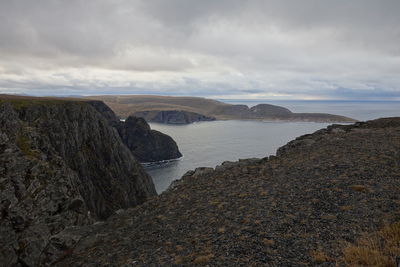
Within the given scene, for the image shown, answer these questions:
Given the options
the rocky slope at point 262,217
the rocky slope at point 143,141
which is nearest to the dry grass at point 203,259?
the rocky slope at point 262,217

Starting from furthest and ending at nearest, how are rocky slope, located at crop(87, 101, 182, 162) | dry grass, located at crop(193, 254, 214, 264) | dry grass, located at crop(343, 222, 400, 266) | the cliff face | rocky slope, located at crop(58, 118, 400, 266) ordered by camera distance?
the cliff face < rocky slope, located at crop(87, 101, 182, 162) < rocky slope, located at crop(58, 118, 400, 266) < dry grass, located at crop(193, 254, 214, 264) < dry grass, located at crop(343, 222, 400, 266)

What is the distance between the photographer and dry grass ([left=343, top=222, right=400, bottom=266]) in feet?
28.7

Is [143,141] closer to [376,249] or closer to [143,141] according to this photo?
[143,141]

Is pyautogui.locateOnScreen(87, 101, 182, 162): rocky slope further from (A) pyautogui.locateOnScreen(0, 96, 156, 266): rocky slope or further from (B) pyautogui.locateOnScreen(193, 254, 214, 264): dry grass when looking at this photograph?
(B) pyautogui.locateOnScreen(193, 254, 214, 264): dry grass

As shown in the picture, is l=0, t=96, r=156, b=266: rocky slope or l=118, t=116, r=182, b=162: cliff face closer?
l=0, t=96, r=156, b=266: rocky slope

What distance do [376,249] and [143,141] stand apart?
15757 centimetres

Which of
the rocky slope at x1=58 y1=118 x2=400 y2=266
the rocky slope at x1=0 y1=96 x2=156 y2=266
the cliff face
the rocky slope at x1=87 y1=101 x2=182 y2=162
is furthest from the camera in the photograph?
the cliff face

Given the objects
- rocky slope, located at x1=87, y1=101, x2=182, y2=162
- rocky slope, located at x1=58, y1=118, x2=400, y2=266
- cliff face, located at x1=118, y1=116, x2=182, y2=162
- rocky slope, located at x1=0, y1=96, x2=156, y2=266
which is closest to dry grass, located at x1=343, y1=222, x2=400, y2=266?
rocky slope, located at x1=58, y1=118, x2=400, y2=266

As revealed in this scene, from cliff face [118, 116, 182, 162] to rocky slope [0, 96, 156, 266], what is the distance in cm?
6699

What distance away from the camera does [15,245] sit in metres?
21.9

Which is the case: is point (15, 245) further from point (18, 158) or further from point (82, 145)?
point (82, 145)

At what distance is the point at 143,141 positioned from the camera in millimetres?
161125

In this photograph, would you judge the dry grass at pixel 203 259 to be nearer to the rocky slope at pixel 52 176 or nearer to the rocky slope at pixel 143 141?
the rocky slope at pixel 52 176

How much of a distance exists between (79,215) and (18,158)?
9711 mm
